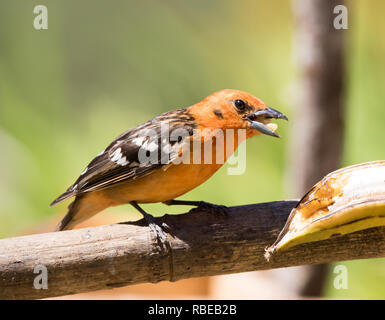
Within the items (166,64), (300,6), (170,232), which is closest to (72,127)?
(166,64)

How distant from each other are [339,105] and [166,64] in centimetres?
242

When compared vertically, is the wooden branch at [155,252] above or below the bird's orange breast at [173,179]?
below

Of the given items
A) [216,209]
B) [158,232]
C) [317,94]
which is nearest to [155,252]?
[158,232]

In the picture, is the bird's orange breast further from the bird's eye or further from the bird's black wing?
the bird's eye

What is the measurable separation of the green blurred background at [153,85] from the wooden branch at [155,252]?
2478 millimetres

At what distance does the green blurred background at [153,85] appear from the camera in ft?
16.5

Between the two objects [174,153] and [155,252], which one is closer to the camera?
[155,252]

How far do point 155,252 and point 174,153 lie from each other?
0.48 m

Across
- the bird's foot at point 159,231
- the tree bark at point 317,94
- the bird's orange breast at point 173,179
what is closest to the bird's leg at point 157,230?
the bird's foot at point 159,231

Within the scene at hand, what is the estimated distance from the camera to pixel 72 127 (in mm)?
5750

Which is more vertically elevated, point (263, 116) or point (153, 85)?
point (153, 85)

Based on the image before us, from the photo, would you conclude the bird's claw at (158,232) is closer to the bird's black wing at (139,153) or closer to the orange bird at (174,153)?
the orange bird at (174,153)

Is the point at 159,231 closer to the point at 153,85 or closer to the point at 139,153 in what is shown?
the point at 139,153

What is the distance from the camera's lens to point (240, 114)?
8.04 ft
